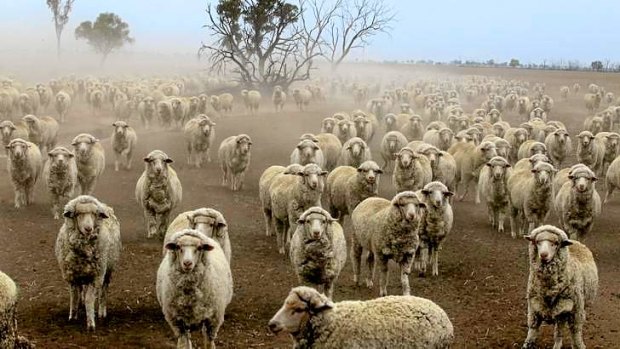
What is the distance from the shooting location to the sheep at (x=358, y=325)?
552cm

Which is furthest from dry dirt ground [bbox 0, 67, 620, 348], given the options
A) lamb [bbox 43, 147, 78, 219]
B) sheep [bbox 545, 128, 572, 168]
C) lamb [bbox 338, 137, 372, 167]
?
sheep [bbox 545, 128, 572, 168]

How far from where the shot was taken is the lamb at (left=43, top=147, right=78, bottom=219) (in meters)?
13.1

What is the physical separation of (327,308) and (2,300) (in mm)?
3016

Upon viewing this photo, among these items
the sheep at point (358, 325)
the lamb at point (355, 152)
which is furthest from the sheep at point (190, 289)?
the lamb at point (355, 152)

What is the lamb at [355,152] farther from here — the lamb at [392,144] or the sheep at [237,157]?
the sheep at [237,157]

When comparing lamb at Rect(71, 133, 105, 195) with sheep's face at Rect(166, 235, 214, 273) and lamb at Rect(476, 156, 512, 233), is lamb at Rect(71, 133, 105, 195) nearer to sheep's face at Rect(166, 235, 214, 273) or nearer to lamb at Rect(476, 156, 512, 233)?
sheep's face at Rect(166, 235, 214, 273)

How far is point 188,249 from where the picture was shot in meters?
6.45

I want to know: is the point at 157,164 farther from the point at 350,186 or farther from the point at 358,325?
the point at 358,325

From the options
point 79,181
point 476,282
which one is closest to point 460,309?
point 476,282

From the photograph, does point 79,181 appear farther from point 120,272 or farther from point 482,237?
point 482,237

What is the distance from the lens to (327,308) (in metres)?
5.62

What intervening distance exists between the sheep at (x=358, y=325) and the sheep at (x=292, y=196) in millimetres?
5318

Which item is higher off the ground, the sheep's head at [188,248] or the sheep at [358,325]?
the sheep's head at [188,248]

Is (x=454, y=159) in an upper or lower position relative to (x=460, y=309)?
upper
